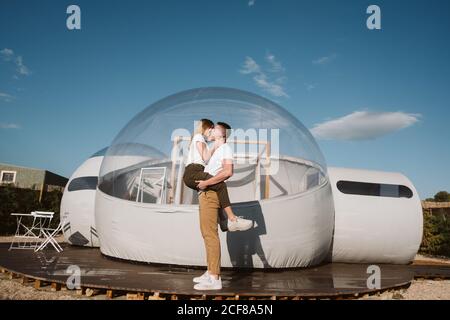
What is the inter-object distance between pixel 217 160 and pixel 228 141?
1981 mm

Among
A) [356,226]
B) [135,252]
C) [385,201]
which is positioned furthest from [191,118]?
[385,201]

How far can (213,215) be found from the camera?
3.70 metres

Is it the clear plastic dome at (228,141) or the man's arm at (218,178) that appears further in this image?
the clear plastic dome at (228,141)

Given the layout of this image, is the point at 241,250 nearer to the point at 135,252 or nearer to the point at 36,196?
the point at 135,252

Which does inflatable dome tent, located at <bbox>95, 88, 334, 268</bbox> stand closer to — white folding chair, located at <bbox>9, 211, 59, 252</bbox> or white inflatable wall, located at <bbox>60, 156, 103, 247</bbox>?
white folding chair, located at <bbox>9, 211, 59, 252</bbox>

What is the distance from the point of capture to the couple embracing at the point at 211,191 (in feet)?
11.9

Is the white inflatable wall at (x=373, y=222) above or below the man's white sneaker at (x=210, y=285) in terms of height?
above

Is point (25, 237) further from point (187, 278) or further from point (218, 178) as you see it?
point (218, 178)

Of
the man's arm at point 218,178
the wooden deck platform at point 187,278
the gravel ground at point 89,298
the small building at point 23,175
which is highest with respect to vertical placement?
the small building at point 23,175

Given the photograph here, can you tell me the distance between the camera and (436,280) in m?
6.67

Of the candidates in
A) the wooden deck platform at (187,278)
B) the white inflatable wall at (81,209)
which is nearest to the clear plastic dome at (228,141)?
the wooden deck platform at (187,278)

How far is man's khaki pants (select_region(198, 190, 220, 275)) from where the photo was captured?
3.62m

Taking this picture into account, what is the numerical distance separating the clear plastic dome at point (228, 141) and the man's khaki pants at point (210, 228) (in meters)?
1.68

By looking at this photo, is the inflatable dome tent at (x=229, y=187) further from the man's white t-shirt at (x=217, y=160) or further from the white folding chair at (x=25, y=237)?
the white folding chair at (x=25, y=237)
